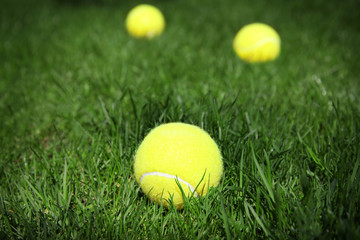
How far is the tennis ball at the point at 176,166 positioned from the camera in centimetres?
159

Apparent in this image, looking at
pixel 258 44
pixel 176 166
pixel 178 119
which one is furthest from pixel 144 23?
pixel 176 166

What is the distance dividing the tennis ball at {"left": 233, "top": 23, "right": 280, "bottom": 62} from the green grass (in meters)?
0.13

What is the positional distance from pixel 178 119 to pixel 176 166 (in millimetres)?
627

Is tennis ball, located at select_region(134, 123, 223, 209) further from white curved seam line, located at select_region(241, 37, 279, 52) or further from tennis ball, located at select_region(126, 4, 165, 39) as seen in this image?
tennis ball, located at select_region(126, 4, 165, 39)

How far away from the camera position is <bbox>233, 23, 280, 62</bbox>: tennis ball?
3.43 meters

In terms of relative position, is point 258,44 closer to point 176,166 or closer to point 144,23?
point 144,23

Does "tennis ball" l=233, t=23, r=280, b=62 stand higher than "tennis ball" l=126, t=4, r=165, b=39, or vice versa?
"tennis ball" l=126, t=4, r=165, b=39

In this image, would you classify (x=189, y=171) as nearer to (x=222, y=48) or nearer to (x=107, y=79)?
(x=107, y=79)

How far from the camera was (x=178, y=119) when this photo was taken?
2160 millimetres

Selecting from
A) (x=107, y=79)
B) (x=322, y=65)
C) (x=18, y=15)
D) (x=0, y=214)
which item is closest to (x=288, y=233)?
(x=0, y=214)

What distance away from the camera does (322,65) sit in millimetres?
3490

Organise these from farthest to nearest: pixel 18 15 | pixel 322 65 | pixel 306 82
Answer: pixel 18 15 → pixel 322 65 → pixel 306 82

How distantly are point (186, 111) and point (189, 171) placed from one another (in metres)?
0.77

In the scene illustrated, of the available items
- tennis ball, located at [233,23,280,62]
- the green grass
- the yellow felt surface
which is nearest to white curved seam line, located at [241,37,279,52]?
tennis ball, located at [233,23,280,62]
